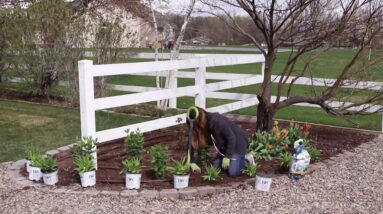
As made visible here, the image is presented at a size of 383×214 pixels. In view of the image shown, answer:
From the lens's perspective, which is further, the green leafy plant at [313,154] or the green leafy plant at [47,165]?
the green leafy plant at [313,154]

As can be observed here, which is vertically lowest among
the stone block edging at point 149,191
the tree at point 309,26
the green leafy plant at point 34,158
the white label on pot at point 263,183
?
the stone block edging at point 149,191

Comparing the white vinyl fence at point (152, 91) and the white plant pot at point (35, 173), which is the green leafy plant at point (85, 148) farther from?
the white plant pot at point (35, 173)

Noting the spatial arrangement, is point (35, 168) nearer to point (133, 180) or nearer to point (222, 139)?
point (133, 180)

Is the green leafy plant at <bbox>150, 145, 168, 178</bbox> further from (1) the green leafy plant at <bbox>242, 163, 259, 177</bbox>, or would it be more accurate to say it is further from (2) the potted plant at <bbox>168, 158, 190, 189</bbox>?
(1) the green leafy plant at <bbox>242, 163, 259, 177</bbox>

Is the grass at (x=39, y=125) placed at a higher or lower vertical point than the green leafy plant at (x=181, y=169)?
lower

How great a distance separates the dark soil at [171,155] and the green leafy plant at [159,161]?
73mm

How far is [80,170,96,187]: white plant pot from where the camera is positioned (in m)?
4.24

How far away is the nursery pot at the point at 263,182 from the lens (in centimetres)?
426

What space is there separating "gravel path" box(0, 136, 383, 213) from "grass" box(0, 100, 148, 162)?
141 centimetres

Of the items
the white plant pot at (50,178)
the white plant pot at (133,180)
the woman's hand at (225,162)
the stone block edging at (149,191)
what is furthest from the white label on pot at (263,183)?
the white plant pot at (50,178)

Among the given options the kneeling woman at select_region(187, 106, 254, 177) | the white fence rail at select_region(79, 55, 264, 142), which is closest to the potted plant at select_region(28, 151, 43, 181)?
the white fence rail at select_region(79, 55, 264, 142)

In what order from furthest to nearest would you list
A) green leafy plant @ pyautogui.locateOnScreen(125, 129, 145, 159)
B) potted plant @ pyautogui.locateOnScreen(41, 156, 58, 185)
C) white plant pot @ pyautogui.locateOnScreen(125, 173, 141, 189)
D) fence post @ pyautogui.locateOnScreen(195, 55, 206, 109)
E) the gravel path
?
1. fence post @ pyautogui.locateOnScreen(195, 55, 206, 109)
2. green leafy plant @ pyautogui.locateOnScreen(125, 129, 145, 159)
3. potted plant @ pyautogui.locateOnScreen(41, 156, 58, 185)
4. white plant pot @ pyautogui.locateOnScreen(125, 173, 141, 189)
5. the gravel path

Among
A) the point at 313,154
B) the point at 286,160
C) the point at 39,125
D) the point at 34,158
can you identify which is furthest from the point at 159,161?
the point at 39,125

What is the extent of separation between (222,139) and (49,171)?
176 cm
